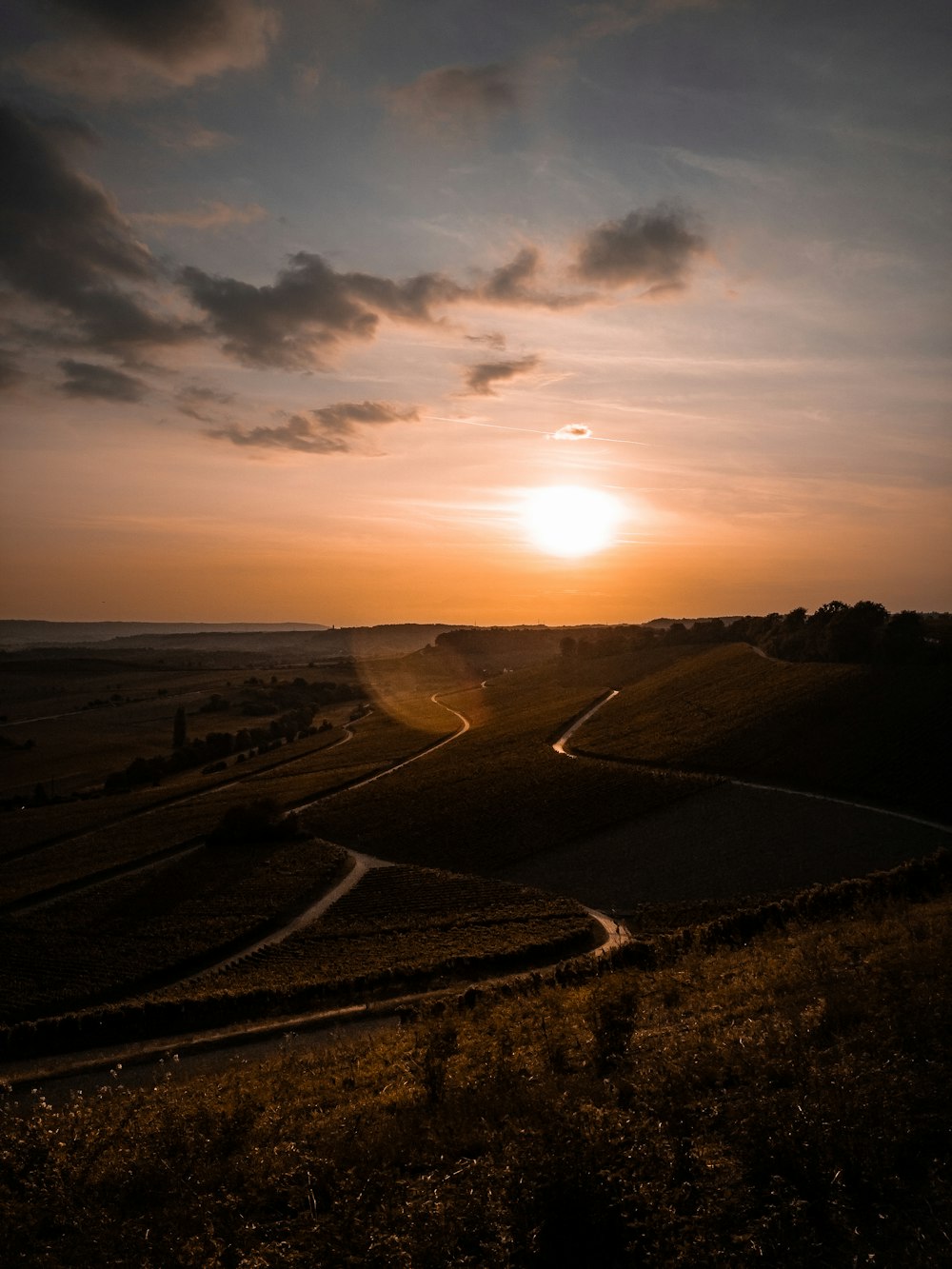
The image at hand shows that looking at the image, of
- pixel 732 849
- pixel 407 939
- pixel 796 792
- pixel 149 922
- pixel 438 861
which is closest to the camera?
pixel 407 939

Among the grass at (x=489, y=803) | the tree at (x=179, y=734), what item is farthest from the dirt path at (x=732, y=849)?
the tree at (x=179, y=734)

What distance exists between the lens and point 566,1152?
10.6 meters

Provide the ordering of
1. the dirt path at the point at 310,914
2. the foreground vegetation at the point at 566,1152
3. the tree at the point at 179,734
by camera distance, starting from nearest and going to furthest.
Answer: the foreground vegetation at the point at 566,1152 < the dirt path at the point at 310,914 < the tree at the point at 179,734

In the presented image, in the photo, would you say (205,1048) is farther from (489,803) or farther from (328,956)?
(489,803)

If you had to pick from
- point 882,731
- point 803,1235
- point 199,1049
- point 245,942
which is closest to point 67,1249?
point 803,1235

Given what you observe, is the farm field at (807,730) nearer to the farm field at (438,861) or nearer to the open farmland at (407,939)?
the farm field at (438,861)

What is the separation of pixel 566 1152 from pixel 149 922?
41491 millimetres

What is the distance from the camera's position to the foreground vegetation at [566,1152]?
9.06 meters

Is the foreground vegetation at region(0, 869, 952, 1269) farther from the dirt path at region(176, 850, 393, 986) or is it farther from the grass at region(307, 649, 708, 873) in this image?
the grass at region(307, 649, 708, 873)

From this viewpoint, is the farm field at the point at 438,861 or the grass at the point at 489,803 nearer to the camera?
the farm field at the point at 438,861

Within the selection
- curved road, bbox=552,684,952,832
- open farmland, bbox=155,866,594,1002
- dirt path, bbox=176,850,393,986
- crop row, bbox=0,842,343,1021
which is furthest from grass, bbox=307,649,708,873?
open farmland, bbox=155,866,594,1002

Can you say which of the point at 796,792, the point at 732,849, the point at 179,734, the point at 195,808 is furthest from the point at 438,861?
the point at 179,734

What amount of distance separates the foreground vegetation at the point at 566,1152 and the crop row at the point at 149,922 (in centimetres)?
2123

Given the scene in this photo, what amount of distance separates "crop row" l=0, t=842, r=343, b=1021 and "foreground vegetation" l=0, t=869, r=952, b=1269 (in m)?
21.2
